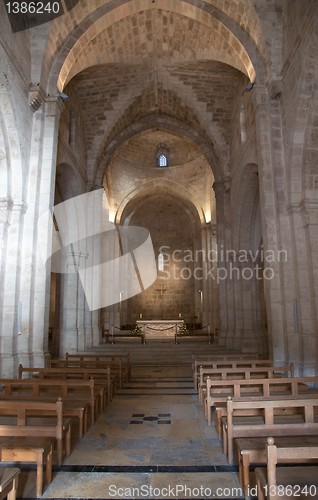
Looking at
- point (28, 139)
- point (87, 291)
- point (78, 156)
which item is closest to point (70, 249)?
point (87, 291)

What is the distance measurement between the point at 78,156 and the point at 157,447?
15322mm

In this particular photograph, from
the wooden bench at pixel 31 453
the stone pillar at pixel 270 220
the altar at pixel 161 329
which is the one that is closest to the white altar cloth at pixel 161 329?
the altar at pixel 161 329

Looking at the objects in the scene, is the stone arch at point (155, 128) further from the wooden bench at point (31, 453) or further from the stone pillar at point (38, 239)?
the wooden bench at point (31, 453)

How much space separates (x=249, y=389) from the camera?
25.2 feet

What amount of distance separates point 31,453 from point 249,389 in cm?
474

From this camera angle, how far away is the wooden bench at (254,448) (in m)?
4.04

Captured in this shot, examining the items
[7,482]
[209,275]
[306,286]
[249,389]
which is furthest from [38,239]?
[209,275]

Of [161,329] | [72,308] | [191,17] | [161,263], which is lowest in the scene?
[161,329]

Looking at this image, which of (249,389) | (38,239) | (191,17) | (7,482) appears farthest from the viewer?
(191,17)

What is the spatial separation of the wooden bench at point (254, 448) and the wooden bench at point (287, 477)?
0.32m

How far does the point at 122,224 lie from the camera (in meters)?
29.4

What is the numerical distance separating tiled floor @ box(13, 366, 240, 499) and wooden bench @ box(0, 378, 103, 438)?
0.34m

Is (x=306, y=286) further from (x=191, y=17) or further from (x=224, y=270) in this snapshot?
(x=191, y=17)

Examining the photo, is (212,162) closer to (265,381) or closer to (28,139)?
(28,139)
